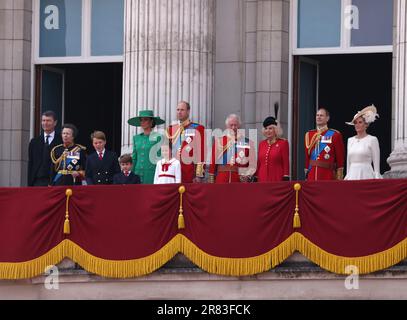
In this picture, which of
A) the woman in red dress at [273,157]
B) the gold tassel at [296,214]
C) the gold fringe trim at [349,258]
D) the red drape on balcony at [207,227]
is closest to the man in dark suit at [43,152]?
the red drape on balcony at [207,227]

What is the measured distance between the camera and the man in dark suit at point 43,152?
31.7m

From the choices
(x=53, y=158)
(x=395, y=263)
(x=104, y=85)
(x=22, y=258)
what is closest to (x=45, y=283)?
(x=22, y=258)

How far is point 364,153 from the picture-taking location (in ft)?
93.7

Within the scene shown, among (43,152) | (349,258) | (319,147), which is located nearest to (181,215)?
(319,147)

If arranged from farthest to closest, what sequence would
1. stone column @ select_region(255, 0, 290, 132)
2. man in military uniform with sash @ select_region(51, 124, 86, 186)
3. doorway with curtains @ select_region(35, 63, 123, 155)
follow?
doorway with curtains @ select_region(35, 63, 123, 155) < stone column @ select_region(255, 0, 290, 132) < man in military uniform with sash @ select_region(51, 124, 86, 186)

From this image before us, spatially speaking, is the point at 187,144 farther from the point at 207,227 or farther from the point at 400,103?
the point at 400,103

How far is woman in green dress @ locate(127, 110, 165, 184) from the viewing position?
30641 millimetres

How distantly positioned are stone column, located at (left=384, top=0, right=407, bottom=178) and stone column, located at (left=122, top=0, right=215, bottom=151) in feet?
11.2

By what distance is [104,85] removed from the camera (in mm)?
39062

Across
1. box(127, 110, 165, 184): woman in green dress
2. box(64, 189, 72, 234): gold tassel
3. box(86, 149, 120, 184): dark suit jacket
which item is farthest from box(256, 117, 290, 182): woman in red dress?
box(64, 189, 72, 234): gold tassel

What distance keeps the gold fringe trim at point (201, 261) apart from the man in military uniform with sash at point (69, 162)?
190 centimetres

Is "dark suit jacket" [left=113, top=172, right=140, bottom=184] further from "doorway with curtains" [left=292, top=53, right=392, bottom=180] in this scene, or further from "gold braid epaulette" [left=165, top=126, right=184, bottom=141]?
"doorway with curtains" [left=292, top=53, right=392, bottom=180]

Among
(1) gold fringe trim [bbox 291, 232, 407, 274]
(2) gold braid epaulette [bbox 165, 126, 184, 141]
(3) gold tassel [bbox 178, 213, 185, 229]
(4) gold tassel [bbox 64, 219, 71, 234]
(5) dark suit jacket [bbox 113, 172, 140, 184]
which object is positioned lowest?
(1) gold fringe trim [bbox 291, 232, 407, 274]

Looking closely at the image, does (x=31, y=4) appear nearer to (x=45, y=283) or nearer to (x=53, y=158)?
(x=53, y=158)
